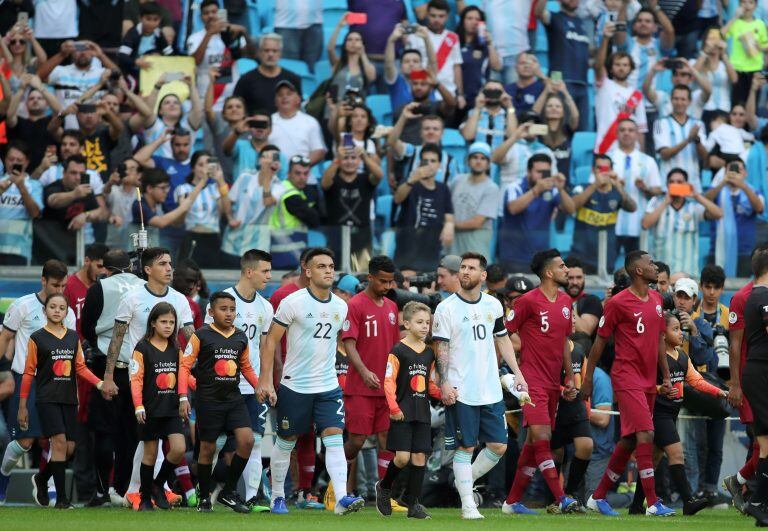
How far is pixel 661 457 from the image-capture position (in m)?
14.1

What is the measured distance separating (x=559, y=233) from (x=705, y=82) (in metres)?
5.70

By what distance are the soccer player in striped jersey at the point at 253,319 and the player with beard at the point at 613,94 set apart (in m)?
8.70

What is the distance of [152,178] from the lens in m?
16.9

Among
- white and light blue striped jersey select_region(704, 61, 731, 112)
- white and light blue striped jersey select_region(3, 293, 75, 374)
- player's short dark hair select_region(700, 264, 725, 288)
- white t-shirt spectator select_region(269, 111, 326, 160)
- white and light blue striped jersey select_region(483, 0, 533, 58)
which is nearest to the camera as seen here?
white and light blue striped jersey select_region(3, 293, 75, 374)

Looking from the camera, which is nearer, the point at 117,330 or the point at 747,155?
the point at 117,330

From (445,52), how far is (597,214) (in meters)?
4.19

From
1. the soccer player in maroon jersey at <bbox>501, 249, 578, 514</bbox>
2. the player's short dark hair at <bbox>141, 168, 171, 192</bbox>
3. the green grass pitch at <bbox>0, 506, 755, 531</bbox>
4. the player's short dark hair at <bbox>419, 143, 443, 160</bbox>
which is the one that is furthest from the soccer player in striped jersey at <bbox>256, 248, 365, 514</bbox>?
the player's short dark hair at <bbox>419, 143, 443, 160</bbox>

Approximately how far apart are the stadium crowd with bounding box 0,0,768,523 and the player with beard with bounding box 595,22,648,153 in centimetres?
4

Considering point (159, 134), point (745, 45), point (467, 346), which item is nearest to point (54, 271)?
point (467, 346)

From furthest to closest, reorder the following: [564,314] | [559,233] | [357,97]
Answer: [357,97], [559,233], [564,314]

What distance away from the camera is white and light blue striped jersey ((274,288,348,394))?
12.5 meters

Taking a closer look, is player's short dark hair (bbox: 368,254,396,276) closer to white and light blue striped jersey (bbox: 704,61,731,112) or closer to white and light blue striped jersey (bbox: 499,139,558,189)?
white and light blue striped jersey (bbox: 499,139,558,189)

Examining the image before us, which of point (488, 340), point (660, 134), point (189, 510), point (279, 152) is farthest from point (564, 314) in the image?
point (660, 134)

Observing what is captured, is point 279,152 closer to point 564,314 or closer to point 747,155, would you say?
point 564,314
